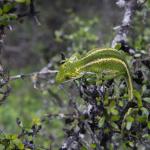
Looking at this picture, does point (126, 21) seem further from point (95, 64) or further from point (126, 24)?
point (95, 64)

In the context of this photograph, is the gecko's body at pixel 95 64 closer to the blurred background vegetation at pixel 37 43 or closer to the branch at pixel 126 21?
the branch at pixel 126 21

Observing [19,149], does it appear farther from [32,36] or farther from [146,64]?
[32,36]

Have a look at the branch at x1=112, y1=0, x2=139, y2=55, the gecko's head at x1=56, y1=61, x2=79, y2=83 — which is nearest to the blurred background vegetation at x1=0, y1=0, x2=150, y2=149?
the branch at x1=112, y1=0, x2=139, y2=55

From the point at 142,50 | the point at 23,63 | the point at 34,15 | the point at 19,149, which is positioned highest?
the point at 23,63

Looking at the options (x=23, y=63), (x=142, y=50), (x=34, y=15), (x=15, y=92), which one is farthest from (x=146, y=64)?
(x=23, y=63)

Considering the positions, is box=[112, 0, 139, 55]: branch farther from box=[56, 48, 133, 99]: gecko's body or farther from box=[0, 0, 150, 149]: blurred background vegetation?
box=[0, 0, 150, 149]: blurred background vegetation

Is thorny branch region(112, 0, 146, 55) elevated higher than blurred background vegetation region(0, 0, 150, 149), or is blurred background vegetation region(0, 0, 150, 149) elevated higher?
blurred background vegetation region(0, 0, 150, 149)

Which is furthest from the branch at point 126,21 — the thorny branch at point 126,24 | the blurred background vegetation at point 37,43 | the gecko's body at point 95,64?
the blurred background vegetation at point 37,43
